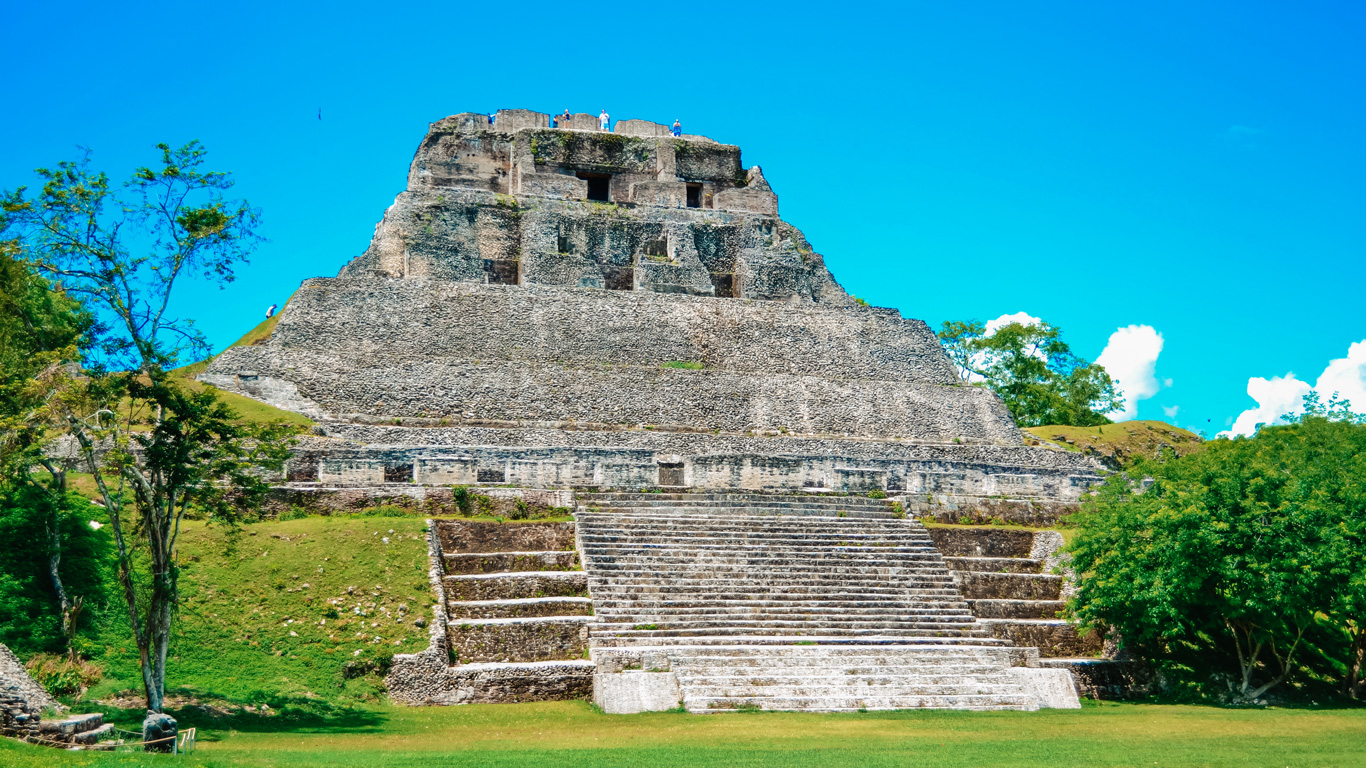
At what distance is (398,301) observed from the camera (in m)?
27.1

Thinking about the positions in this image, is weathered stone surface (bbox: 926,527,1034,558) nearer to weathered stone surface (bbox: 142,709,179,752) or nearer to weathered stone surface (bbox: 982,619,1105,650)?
weathered stone surface (bbox: 982,619,1105,650)

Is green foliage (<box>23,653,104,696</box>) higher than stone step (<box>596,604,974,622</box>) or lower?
lower

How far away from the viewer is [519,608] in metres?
16.9

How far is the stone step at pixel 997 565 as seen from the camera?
2027cm

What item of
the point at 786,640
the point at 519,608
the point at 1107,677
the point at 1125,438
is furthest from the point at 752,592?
the point at 1125,438

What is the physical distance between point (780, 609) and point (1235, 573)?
6318mm

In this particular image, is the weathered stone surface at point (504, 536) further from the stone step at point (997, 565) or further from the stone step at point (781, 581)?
the stone step at point (997, 565)

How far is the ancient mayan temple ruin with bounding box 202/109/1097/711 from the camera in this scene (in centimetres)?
1630

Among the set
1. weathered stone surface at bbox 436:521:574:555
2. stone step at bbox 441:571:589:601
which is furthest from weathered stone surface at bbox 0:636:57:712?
weathered stone surface at bbox 436:521:574:555

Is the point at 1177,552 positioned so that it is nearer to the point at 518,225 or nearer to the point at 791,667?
the point at 791,667

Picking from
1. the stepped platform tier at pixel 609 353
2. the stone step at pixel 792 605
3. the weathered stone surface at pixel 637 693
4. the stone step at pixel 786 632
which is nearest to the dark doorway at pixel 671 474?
the stepped platform tier at pixel 609 353

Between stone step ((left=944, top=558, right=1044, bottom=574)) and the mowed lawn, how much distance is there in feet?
15.4

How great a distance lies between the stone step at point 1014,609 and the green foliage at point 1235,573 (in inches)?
42.6

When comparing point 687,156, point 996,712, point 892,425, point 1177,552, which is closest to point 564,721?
point 996,712
